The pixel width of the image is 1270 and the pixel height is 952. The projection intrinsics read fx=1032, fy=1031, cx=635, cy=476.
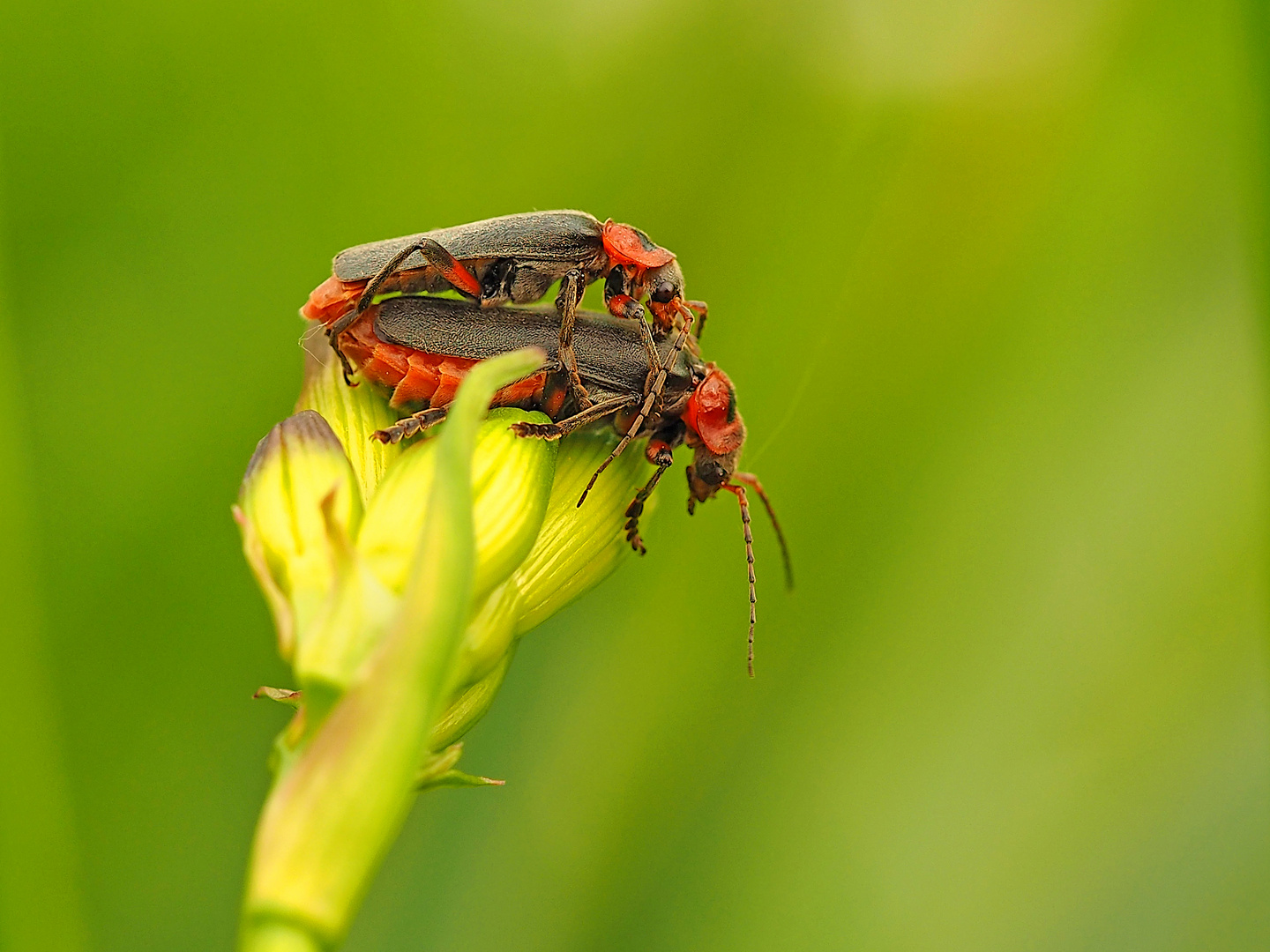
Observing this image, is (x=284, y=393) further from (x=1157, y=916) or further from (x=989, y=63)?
(x=1157, y=916)

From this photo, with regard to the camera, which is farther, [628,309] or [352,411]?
[628,309]

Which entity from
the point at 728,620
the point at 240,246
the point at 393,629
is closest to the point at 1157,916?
the point at 728,620

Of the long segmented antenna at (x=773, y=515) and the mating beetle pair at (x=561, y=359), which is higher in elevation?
the mating beetle pair at (x=561, y=359)

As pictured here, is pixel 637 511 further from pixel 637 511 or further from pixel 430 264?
pixel 430 264

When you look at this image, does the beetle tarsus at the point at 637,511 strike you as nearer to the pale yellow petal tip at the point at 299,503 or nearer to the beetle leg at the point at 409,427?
the beetle leg at the point at 409,427

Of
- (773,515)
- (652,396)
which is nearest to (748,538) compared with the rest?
(773,515)

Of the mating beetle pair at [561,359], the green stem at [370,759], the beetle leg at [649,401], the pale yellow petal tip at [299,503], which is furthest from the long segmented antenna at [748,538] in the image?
the green stem at [370,759]
